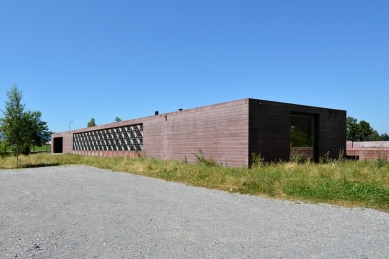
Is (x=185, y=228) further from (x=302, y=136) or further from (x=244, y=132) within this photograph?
(x=302, y=136)

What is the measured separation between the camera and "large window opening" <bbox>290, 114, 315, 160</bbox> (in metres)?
18.1

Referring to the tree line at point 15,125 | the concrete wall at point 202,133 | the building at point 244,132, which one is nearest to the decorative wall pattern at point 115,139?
the building at point 244,132

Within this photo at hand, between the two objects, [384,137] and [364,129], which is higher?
[364,129]

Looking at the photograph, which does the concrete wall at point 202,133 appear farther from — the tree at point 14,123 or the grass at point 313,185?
the tree at point 14,123

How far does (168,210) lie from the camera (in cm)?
747

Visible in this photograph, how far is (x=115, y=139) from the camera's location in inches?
1200

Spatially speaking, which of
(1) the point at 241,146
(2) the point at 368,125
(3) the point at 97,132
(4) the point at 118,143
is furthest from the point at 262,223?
(2) the point at 368,125

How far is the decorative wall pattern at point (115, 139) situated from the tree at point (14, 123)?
837 cm

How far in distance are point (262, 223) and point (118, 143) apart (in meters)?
Answer: 25.1

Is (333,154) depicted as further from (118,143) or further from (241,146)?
(118,143)

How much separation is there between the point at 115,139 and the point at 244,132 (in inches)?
695

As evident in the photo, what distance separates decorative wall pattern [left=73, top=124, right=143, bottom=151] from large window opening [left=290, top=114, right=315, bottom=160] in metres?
12.9

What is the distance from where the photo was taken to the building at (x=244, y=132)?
16.4 metres

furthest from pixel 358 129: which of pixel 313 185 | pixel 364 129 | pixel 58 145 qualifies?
pixel 313 185
